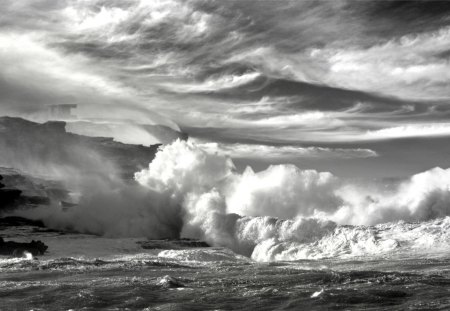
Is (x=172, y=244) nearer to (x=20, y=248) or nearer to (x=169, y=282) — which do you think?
(x=20, y=248)

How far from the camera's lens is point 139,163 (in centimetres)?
19138

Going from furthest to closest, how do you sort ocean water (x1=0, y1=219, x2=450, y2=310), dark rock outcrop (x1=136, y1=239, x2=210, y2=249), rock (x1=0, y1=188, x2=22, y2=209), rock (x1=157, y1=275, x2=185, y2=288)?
rock (x1=0, y1=188, x2=22, y2=209) → dark rock outcrop (x1=136, y1=239, x2=210, y2=249) → rock (x1=157, y1=275, x2=185, y2=288) → ocean water (x1=0, y1=219, x2=450, y2=310)

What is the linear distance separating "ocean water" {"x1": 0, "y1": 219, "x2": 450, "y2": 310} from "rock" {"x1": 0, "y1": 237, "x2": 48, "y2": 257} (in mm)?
7586

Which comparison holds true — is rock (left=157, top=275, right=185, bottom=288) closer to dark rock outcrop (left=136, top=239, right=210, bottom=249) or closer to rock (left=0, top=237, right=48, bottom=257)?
rock (left=0, top=237, right=48, bottom=257)

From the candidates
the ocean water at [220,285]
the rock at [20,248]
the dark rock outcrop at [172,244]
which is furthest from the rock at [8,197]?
the ocean water at [220,285]

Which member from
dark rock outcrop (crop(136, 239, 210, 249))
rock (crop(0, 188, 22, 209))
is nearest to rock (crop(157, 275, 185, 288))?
dark rock outcrop (crop(136, 239, 210, 249))

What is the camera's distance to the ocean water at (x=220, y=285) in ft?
133

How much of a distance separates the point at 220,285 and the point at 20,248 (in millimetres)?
44540

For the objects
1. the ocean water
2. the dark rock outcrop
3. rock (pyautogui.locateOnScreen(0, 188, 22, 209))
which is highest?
rock (pyautogui.locateOnScreen(0, 188, 22, 209))

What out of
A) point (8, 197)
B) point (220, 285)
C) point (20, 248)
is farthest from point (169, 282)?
point (8, 197)

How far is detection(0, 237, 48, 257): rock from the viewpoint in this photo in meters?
81.8

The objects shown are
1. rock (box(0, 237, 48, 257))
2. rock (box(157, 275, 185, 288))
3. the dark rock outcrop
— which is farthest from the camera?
the dark rock outcrop

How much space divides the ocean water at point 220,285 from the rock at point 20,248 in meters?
7.59

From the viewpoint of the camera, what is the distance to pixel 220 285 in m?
49.2
